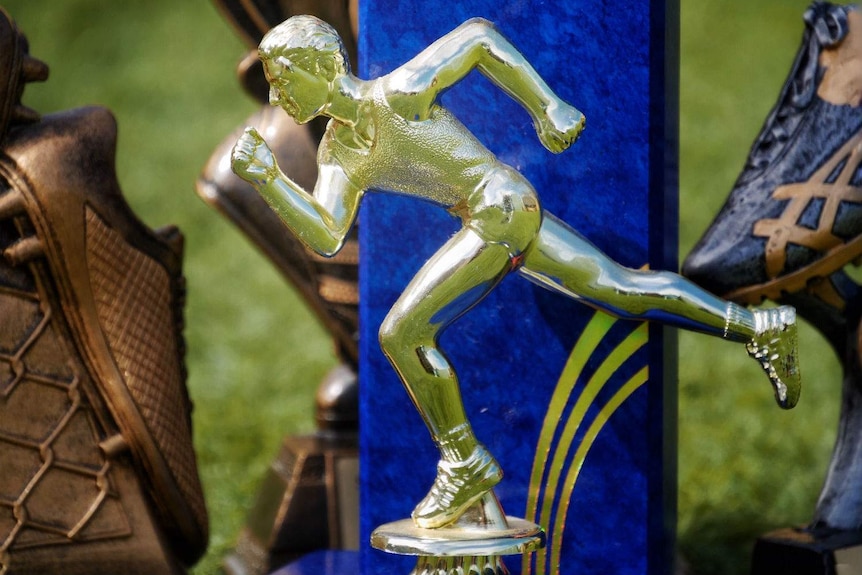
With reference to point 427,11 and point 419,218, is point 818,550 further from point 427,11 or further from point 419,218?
point 427,11

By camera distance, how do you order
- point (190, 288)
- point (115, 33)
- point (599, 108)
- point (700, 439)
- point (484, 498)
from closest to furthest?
point (484, 498)
point (599, 108)
point (700, 439)
point (190, 288)
point (115, 33)

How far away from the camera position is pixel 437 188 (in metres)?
1.16

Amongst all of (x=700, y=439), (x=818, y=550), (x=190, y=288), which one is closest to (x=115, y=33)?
(x=190, y=288)

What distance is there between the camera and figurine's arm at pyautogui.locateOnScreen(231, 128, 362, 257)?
1.11 metres

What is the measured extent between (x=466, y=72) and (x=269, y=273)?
2.79 m

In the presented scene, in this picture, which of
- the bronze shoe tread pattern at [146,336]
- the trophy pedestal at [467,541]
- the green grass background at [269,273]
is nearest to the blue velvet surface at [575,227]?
the green grass background at [269,273]

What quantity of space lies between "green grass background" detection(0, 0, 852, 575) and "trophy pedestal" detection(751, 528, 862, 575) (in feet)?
1.26

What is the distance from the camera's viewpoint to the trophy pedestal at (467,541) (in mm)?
1105

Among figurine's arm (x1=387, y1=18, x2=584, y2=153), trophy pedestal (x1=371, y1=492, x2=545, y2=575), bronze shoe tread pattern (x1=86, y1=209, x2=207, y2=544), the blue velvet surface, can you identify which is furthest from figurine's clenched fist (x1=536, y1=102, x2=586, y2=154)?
bronze shoe tread pattern (x1=86, y1=209, x2=207, y2=544)

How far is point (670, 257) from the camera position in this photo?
1318 millimetres

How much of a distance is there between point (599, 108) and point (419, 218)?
20 centimetres

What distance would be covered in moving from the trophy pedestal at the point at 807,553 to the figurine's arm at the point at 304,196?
0.61 m

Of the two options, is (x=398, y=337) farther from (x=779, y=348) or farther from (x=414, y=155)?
(x=779, y=348)

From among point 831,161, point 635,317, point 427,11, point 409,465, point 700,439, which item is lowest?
point 700,439
